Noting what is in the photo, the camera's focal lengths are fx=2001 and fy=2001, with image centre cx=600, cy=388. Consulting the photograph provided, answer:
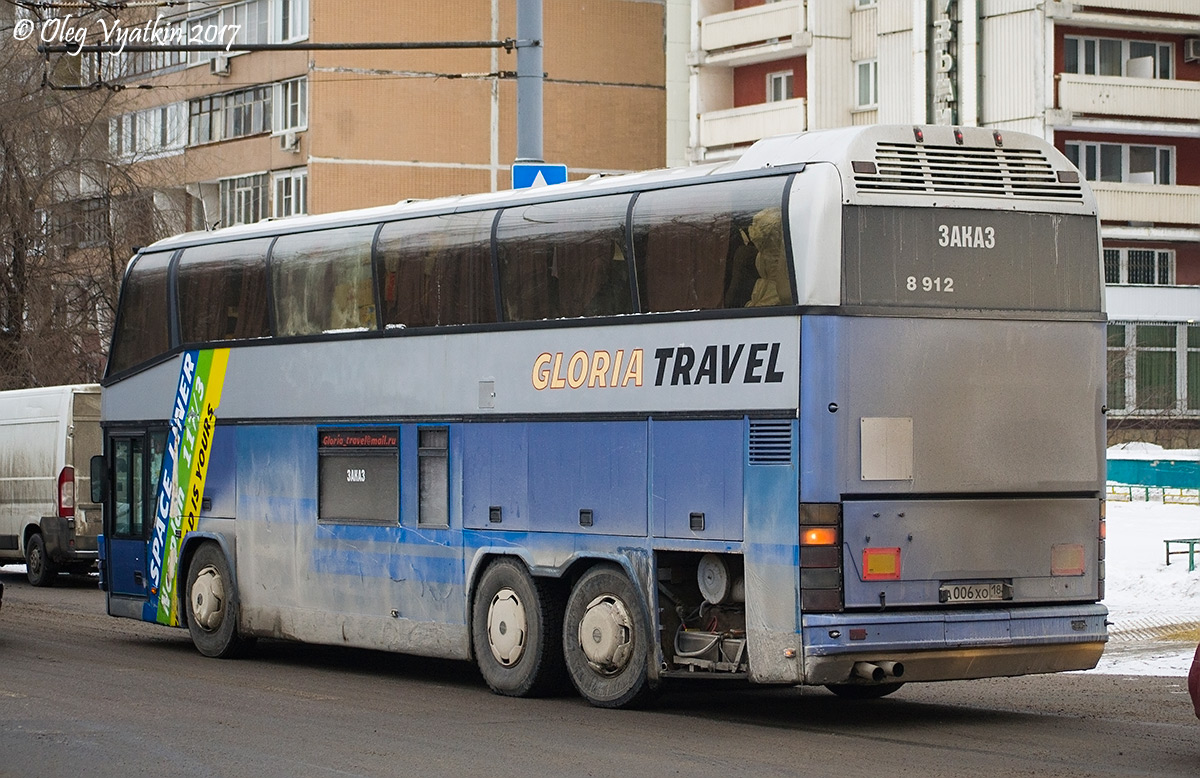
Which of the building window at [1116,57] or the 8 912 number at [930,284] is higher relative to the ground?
the building window at [1116,57]

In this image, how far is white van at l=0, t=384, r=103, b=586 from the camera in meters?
28.1

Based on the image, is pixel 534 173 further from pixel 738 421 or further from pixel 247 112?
pixel 247 112

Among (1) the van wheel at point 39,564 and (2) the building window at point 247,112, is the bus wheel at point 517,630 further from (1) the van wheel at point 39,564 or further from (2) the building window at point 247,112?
(2) the building window at point 247,112

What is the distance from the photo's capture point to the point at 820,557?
12211mm

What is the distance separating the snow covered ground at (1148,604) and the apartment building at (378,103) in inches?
1301

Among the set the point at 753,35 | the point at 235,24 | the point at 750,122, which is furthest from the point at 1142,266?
the point at 235,24

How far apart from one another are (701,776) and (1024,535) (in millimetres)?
3450

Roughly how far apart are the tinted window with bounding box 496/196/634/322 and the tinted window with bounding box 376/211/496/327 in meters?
0.24

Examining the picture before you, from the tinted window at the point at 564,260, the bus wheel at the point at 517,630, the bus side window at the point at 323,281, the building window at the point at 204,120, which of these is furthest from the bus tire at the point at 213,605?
the building window at the point at 204,120

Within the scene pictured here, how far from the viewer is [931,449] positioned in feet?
41.2

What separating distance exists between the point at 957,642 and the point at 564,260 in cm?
401

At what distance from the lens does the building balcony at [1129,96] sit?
1982 inches

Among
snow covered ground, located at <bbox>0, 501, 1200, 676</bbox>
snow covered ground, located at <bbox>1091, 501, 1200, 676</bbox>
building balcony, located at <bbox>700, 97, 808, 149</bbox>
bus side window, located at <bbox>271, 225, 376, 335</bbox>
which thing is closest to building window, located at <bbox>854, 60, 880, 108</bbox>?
building balcony, located at <bbox>700, 97, 808, 149</bbox>

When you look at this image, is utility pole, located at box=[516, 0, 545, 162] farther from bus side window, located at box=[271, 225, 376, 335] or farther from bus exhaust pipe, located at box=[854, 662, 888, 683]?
bus exhaust pipe, located at box=[854, 662, 888, 683]
